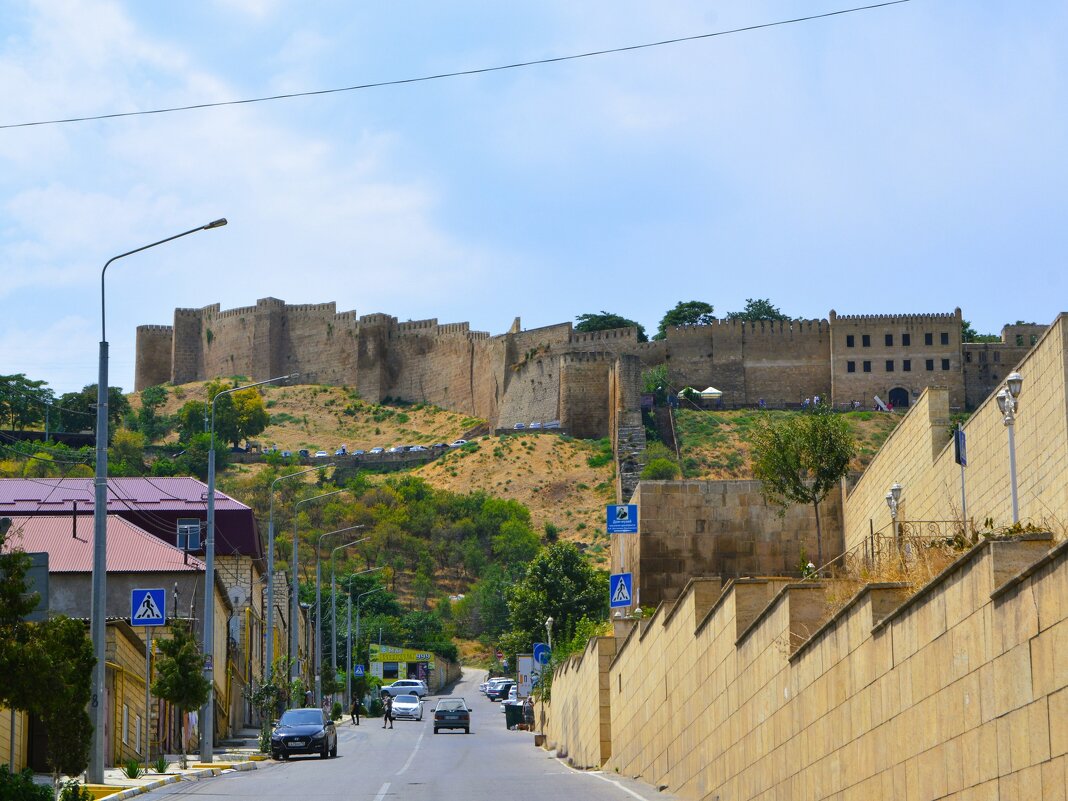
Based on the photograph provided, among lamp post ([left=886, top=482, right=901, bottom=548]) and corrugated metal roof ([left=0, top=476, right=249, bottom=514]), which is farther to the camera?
corrugated metal roof ([left=0, top=476, right=249, bottom=514])

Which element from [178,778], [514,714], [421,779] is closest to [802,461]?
[421,779]

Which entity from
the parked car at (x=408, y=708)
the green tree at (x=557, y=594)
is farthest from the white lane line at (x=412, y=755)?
the green tree at (x=557, y=594)

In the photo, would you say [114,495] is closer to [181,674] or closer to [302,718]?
[302,718]

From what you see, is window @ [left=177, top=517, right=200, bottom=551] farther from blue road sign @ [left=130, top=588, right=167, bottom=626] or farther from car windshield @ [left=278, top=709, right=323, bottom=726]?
blue road sign @ [left=130, top=588, right=167, bottom=626]

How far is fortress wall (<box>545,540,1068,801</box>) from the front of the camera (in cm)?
801

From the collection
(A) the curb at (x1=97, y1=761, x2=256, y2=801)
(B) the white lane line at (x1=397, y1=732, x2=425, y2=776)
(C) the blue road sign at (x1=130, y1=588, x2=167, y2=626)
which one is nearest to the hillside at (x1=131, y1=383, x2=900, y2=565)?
(B) the white lane line at (x1=397, y1=732, x2=425, y2=776)

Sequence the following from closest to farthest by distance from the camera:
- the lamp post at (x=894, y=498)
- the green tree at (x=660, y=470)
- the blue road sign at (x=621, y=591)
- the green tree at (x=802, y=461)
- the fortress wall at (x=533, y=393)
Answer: the lamp post at (x=894, y=498) → the blue road sign at (x=621, y=591) → the green tree at (x=802, y=461) → the green tree at (x=660, y=470) → the fortress wall at (x=533, y=393)

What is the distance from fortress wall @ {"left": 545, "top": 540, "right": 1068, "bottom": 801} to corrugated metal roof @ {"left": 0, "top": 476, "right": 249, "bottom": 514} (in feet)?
82.8

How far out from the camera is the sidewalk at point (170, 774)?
16.7m

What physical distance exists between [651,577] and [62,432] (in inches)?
3625

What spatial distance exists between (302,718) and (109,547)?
28.1 ft

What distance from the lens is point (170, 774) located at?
21.1 meters

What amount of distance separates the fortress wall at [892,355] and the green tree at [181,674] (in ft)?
280

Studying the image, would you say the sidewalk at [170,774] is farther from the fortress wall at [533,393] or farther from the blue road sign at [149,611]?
the fortress wall at [533,393]
